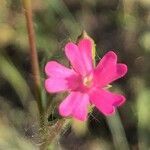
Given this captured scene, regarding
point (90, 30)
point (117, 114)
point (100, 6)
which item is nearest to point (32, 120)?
point (117, 114)

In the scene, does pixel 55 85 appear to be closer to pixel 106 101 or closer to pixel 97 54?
pixel 106 101

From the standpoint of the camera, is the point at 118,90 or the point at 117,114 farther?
the point at 118,90

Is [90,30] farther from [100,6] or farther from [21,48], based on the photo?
[21,48]

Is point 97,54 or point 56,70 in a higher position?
point 56,70

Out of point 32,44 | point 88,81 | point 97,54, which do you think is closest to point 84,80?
point 88,81

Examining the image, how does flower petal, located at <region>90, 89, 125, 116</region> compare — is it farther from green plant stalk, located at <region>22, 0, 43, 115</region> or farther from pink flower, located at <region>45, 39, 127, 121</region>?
green plant stalk, located at <region>22, 0, 43, 115</region>

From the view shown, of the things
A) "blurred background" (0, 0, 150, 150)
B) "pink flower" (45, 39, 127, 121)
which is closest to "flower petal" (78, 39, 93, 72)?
"pink flower" (45, 39, 127, 121)

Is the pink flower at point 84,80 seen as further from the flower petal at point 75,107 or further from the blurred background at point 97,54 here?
the blurred background at point 97,54
